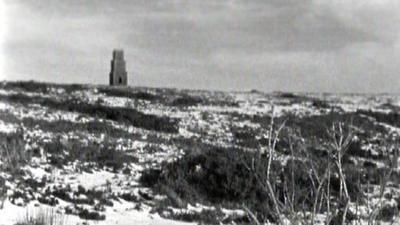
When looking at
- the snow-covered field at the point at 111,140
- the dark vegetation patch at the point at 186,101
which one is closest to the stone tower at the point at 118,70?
the snow-covered field at the point at 111,140

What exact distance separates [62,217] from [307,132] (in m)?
12.9

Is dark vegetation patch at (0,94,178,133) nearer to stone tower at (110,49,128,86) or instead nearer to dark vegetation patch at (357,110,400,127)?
dark vegetation patch at (357,110,400,127)

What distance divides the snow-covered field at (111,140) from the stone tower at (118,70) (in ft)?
38.2

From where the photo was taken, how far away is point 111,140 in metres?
16.7

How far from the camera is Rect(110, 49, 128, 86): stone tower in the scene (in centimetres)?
4344

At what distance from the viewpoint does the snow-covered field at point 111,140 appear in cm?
1073

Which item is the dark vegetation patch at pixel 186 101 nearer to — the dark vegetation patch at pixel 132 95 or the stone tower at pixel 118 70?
the dark vegetation patch at pixel 132 95

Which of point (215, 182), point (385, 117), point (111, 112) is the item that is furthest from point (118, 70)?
point (215, 182)

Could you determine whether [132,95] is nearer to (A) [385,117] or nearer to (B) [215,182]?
(A) [385,117]

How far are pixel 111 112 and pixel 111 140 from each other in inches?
200

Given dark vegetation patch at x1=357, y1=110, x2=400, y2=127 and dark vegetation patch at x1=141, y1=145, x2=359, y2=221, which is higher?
dark vegetation patch at x1=357, y1=110, x2=400, y2=127

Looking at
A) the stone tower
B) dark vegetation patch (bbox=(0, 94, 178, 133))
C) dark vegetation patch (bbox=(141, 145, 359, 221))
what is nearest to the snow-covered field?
dark vegetation patch (bbox=(0, 94, 178, 133))

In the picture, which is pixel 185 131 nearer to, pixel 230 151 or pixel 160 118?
pixel 160 118

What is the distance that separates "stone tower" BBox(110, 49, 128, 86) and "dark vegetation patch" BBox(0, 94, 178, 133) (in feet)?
61.8
